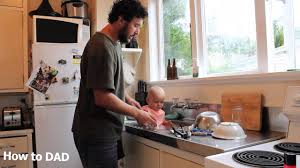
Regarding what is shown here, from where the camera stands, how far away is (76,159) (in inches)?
A: 87.0

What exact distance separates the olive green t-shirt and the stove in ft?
2.05

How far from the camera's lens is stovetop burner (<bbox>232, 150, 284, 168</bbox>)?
0.82m

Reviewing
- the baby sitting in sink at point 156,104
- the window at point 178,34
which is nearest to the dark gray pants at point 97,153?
the baby sitting in sink at point 156,104

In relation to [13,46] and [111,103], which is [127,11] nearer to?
[111,103]

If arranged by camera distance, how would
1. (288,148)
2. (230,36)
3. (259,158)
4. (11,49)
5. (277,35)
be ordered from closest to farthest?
(259,158) → (288,148) → (277,35) → (230,36) → (11,49)

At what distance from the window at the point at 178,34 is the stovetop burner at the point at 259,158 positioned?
1237mm

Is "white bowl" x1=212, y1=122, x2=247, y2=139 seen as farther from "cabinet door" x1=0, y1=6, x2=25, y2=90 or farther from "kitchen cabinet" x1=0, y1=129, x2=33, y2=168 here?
"cabinet door" x1=0, y1=6, x2=25, y2=90

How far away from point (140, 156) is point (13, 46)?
1.64m

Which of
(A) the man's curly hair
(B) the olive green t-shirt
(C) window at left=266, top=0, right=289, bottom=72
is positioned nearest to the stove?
(C) window at left=266, top=0, right=289, bottom=72

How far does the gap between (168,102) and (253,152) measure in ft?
4.22

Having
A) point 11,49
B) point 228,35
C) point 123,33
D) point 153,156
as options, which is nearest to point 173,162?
point 153,156

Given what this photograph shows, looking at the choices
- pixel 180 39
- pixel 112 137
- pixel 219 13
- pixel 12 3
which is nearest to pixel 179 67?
pixel 180 39

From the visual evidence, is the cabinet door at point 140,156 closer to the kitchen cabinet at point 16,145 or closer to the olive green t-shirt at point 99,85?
the olive green t-shirt at point 99,85

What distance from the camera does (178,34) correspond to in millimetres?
2307
